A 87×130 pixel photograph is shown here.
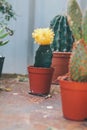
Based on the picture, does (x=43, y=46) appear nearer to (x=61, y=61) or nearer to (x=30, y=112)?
(x=61, y=61)

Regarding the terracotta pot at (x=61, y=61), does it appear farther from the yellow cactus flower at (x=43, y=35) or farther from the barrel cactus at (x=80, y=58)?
the barrel cactus at (x=80, y=58)

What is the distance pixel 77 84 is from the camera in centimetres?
202

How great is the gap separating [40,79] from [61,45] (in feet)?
2.45

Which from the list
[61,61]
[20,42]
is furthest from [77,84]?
[20,42]

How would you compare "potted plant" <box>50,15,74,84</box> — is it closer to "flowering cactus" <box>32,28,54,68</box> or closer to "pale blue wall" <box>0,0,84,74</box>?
"pale blue wall" <box>0,0,84,74</box>

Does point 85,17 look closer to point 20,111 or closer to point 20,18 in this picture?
point 20,111

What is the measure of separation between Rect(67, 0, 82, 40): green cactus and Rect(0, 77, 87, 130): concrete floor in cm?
55

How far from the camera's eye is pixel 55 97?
270cm

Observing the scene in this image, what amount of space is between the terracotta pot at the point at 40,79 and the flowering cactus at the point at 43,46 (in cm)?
7

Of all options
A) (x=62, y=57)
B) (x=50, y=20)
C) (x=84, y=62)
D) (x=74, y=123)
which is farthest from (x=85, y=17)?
(x=50, y=20)

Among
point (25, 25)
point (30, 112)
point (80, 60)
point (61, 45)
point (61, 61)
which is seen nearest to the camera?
point (80, 60)

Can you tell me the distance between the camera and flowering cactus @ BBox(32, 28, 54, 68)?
2703 mm

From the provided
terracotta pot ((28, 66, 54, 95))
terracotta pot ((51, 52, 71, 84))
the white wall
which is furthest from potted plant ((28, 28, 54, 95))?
the white wall

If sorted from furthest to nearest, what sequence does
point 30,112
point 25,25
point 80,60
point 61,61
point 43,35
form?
point 25,25, point 61,61, point 43,35, point 30,112, point 80,60
